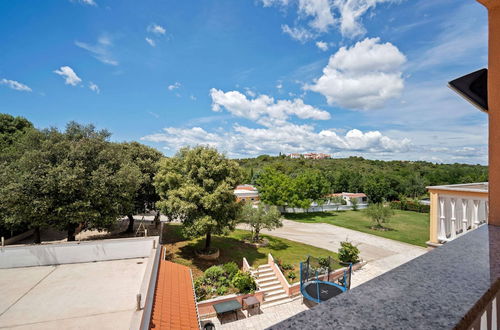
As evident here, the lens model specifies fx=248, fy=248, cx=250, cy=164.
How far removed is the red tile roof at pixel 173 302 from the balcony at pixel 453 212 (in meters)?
6.04

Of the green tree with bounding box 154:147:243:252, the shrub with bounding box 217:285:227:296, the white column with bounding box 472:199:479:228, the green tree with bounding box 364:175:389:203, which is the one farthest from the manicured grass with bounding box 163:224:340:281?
the green tree with bounding box 364:175:389:203

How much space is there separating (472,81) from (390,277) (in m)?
2.99

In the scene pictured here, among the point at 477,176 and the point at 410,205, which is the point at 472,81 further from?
the point at 477,176

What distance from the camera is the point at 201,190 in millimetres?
12695

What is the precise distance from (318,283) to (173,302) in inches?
280

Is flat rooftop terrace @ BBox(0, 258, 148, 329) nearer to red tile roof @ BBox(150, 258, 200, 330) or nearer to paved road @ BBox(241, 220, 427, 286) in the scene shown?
red tile roof @ BBox(150, 258, 200, 330)

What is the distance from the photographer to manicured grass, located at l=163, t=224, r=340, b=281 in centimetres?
1354

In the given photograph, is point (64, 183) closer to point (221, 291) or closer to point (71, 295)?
point (71, 295)

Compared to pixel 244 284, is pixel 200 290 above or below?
below

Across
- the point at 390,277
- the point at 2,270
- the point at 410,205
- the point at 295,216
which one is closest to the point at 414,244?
the point at 295,216

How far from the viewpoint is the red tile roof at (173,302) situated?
5957 millimetres

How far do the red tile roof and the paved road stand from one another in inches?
356

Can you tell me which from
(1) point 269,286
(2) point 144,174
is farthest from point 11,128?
(1) point 269,286

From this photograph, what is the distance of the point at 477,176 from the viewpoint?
46.4 metres
